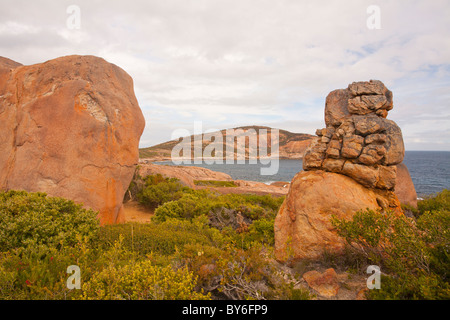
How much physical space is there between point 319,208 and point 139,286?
185 inches

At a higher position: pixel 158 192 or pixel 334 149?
pixel 334 149

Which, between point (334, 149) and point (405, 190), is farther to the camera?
point (405, 190)

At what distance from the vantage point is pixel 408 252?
427 centimetres

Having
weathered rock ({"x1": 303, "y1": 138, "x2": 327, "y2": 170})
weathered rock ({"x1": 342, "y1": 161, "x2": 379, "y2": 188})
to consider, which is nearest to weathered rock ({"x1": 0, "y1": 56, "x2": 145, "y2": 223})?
weathered rock ({"x1": 303, "y1": 138, "x2": 327, "y2": 170})

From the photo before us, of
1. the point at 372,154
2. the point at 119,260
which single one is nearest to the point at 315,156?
the point at 372,154

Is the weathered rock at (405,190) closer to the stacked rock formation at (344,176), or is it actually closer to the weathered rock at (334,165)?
the stacked rock formation at (344,176)

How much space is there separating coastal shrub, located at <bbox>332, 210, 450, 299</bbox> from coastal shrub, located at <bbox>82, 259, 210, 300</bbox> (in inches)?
118

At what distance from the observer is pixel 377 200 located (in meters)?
6.91

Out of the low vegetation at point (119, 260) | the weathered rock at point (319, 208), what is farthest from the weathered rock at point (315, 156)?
the low vegetation at point (119, 260)

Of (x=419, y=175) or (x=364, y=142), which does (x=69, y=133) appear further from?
(x=419, y=175)

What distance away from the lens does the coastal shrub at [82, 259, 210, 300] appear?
3.59 m
